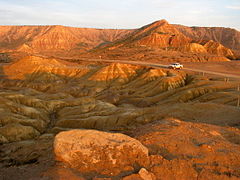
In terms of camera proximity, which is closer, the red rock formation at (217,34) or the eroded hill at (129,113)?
the eroded hill at (129,113)

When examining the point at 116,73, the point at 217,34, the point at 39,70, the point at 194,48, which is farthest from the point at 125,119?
the point at 217,34

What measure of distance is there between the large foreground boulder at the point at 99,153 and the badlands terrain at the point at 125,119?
0.14ft

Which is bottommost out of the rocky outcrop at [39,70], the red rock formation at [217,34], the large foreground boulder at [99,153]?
the rocky outcrop at [39,70]

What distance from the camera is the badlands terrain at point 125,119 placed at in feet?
30.5

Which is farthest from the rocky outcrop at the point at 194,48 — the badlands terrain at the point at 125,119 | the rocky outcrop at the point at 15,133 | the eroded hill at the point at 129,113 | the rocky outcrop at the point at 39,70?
the rocky outcrop at the point at 15,133

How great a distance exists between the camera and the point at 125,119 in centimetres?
3259

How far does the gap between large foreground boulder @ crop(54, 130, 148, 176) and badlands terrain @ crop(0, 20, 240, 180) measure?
4 cm

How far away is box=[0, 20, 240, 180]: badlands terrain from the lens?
9.30 m

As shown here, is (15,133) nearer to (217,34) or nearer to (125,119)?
(125,119)

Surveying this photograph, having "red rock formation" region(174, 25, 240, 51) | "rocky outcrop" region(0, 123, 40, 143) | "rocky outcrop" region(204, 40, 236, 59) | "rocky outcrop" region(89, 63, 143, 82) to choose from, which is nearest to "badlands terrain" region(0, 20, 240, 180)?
"rocky outcrop" region(0, 123, 40, 143)

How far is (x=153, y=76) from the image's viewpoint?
62.8m

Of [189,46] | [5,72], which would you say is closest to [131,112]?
[5,72]

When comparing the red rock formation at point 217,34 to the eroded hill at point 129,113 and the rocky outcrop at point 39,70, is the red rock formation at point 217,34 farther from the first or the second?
the eroded hill at point 129,113

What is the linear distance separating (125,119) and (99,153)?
2323 centimetres
